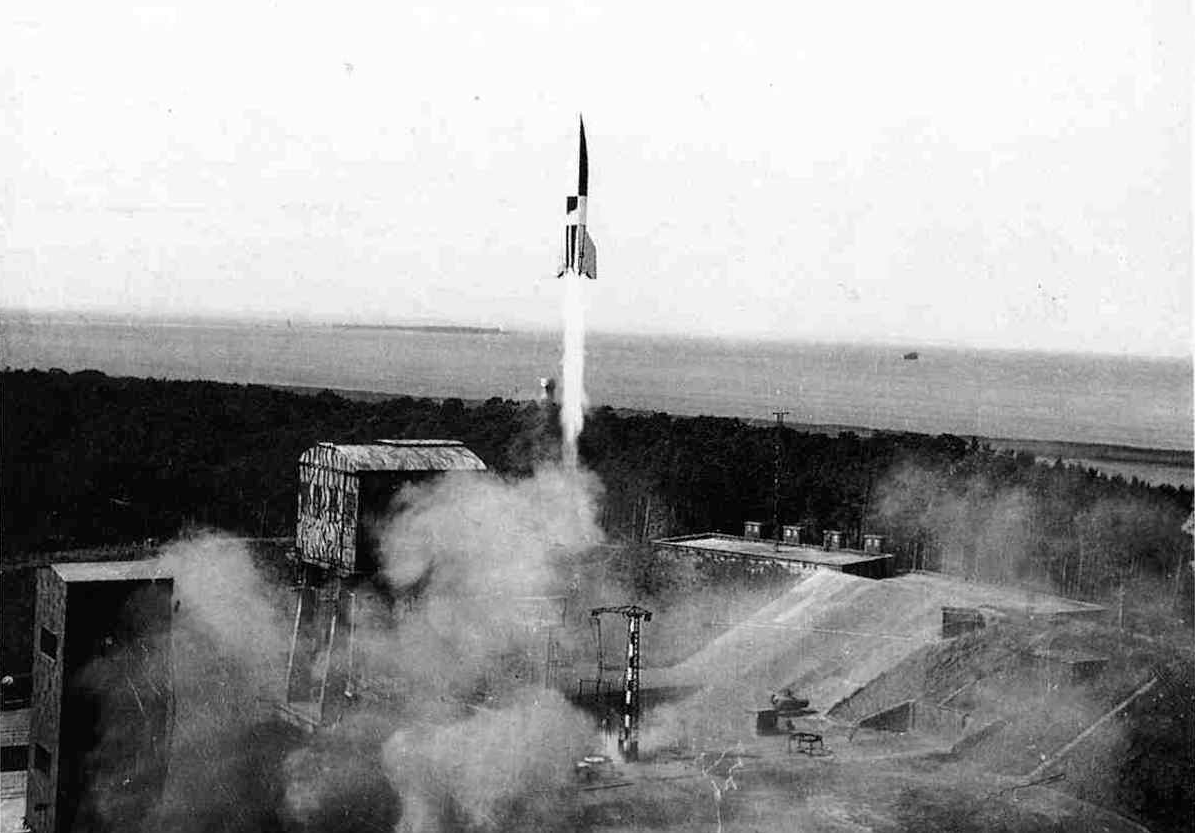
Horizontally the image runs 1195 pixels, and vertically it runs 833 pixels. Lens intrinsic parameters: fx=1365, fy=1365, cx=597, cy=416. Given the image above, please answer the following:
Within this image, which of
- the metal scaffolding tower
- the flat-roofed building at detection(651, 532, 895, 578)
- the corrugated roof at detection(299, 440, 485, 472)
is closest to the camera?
the metal scaffolding tower

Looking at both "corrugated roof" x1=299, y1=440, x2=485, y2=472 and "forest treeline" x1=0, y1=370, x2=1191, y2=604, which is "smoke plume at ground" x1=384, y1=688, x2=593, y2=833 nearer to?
"corrugated roof" x1=299, y1=440, x2=485, y2=472

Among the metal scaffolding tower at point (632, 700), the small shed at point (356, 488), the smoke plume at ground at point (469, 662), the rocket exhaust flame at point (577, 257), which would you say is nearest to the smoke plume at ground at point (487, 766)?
the smoke plume at ground at point (469, 662)

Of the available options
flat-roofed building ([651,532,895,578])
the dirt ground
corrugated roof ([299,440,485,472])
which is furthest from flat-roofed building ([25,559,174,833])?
flat-roofed building ([651,532,895,578])

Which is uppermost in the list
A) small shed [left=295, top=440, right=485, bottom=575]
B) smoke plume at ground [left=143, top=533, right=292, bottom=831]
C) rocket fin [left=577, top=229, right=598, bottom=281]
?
rocket fin [left=577, top=229, right=598, bottom=281]

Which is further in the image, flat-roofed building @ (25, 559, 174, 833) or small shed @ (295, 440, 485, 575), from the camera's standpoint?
small shed @ (295, 440, 485, 575)

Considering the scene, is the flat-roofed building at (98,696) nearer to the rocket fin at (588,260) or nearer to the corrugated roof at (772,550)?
the rocket fin at (588,260)

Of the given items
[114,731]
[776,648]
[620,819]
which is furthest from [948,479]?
[114,731]

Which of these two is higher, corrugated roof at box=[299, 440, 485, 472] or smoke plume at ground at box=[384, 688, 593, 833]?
corrugated roof at box=[299, 440, 485, 472]
